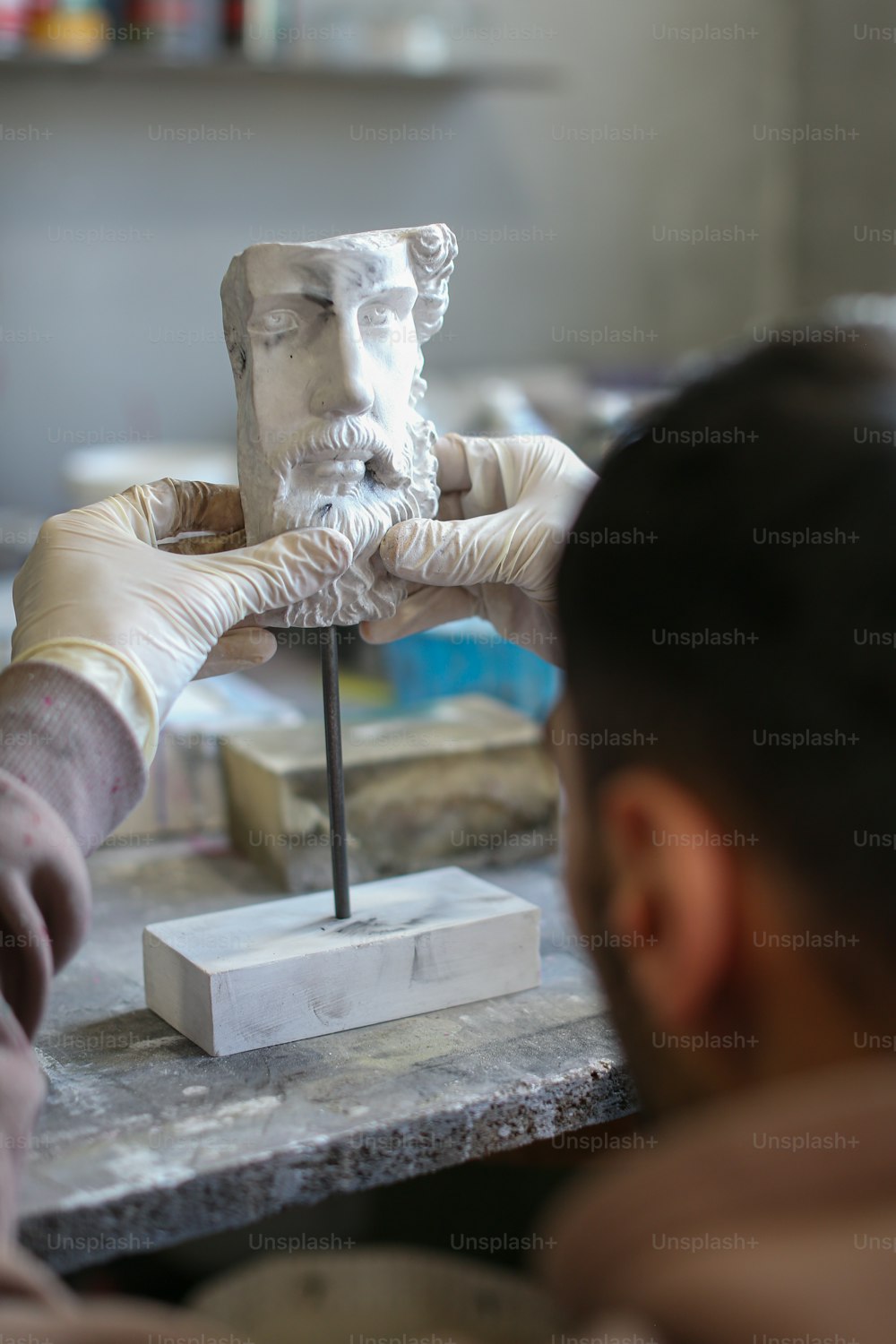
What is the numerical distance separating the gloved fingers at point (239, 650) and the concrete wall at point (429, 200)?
2543 millimetres

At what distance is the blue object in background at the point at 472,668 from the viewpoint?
2072 mm

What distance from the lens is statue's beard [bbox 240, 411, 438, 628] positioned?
3.67ft

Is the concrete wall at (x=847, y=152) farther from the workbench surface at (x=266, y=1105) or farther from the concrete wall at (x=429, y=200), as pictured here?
the workbench surface at (x=266, y=1105)

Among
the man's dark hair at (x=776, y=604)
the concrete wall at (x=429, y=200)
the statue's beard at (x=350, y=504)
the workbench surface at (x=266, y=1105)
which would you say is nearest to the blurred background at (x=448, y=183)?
the concrete wall at (x=429, y=200)

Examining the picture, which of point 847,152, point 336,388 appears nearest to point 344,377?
→ point 336,388

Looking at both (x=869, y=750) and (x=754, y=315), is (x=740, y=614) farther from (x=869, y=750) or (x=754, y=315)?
(x=754, y=315)

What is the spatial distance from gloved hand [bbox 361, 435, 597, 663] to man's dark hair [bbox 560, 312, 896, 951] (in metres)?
0.54

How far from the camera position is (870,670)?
1.72ft

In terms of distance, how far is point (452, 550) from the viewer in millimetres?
1137

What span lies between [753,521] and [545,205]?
11.6 ft

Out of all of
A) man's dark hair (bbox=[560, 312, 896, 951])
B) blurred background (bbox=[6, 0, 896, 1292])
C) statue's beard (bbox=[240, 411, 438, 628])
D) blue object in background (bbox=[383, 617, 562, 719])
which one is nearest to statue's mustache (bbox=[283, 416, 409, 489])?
statue's beard (bbox=[240, 411, 438, 628])

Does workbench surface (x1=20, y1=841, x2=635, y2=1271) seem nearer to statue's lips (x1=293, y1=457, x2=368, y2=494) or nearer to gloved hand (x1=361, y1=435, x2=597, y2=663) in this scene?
gloved hand (x1=361, y1=435, x2=597, y2=663)

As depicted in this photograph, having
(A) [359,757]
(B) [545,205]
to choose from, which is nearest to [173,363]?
(B) [545,205]

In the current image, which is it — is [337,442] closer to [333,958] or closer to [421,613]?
[421,613]
